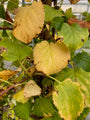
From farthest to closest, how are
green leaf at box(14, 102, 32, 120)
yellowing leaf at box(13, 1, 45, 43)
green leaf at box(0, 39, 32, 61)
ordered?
green leaf at box(14, 102, 32, 120)
green leaf at box(0, 39, 32, 61)
yellowing leaf at box(13, 1, 45, 43)

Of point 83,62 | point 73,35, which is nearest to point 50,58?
point 73,35

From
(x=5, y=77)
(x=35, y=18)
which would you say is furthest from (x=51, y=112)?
(x=35, y=18)

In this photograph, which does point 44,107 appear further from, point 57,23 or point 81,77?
point 57,23

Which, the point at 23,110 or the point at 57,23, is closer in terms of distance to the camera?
the point at 57,23

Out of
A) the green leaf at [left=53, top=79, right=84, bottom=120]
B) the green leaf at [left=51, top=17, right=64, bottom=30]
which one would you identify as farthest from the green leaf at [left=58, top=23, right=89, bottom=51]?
the green leaf at [left=53, top=79, right=84, bottom=120]

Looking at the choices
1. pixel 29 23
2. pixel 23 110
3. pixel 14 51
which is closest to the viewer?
pixel 29 23

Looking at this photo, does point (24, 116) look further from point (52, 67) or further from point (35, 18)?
point (35, 18)

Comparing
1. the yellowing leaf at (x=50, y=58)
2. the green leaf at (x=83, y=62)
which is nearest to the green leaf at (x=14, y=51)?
the yellowing leaf at (x=50, y=58)

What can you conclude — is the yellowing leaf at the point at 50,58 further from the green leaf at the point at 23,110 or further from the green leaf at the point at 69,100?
the green leaf at the point at 23,110

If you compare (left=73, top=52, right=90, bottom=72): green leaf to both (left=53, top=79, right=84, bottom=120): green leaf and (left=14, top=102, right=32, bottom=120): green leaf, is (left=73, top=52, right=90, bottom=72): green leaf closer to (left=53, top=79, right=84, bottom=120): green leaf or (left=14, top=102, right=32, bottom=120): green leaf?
(left=53, top=79, right=84, bottom=120): green leaf
